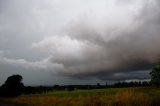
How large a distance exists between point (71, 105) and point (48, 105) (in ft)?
15.1

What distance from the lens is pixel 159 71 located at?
77.9 metres

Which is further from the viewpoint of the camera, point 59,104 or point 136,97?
point 59,104

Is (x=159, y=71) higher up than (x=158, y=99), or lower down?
higher up

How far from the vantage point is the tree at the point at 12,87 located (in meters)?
79.6

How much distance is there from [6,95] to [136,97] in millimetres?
60295

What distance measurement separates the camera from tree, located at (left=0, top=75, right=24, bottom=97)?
261ft

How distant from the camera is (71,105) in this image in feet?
104

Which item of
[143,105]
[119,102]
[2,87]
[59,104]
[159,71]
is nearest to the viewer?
[143,105]

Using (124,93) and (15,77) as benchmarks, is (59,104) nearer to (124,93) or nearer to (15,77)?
(124,93)

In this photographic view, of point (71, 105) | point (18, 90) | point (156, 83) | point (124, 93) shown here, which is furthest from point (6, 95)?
point (124, 93)

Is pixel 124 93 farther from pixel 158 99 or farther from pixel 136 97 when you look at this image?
pixel 158 99

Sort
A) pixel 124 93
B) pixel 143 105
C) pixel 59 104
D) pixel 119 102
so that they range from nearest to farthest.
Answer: pixel 143 105 < pixel 119 102 < pixel 124 93 < pixel 59 104

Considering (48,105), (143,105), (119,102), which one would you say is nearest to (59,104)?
(48,105)

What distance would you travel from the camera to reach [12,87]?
81.3m
